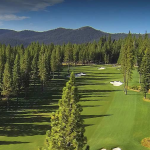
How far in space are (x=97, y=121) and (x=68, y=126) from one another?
90.3ft

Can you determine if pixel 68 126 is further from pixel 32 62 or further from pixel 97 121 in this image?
pixel 32 62

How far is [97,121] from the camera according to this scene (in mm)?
44438

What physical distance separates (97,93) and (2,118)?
33383 millimetres

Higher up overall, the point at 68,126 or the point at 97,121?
the point at 68,126

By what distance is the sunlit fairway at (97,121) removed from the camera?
35.2m

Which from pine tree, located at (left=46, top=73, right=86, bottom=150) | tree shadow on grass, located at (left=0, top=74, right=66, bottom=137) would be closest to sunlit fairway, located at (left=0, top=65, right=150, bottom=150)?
tree shadow on grass, located at (left=0, top=74, right=66, bottom=137)

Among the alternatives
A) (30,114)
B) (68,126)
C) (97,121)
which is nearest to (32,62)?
(30,114)

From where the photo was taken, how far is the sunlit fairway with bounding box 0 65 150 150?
3516 cm

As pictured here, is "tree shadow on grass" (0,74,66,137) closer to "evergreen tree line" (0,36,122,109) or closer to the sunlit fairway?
the sunlit fairway

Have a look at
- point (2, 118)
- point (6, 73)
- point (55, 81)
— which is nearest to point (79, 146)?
point (2, 118)

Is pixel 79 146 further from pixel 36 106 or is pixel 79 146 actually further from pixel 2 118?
pixel 36 106

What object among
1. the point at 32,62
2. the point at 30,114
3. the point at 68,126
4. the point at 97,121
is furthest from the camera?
the point at 32,62

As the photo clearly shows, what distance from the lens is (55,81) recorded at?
97000 mm

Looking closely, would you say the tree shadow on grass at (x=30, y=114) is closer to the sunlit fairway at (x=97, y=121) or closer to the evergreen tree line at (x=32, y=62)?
the sunlit fairway at (x=97, y=121)
